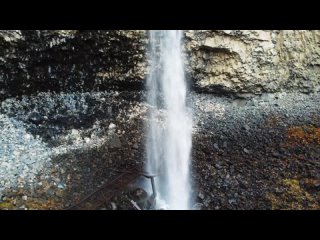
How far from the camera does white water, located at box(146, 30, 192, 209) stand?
9.52m

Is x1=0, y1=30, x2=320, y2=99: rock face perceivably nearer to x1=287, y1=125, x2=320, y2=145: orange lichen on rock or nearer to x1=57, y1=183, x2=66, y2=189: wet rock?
x1=287, y1=125, x2=320, y2=145: orange lichen on rock

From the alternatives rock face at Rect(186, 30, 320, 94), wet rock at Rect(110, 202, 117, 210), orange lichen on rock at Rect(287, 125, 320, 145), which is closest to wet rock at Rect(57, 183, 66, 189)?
wet rock at Rect(110, 202, 117, 210)

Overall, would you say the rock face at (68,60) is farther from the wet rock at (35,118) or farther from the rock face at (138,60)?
the wet rock at (35,118)

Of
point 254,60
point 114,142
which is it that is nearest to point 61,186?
point 114,142

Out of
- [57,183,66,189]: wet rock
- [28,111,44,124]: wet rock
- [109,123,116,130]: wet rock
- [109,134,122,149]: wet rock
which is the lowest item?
[57,183,66,189]: wet rock

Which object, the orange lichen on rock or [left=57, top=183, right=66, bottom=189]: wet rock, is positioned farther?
the orange lichen on rock

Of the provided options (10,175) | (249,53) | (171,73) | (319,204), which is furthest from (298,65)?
(10,175)

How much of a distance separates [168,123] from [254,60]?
11.7 ft

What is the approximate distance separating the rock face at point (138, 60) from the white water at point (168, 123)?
379mm

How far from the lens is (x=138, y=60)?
11.6m

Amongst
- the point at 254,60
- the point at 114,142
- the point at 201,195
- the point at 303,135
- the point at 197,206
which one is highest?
the point at 254,60

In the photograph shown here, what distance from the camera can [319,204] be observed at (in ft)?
28.3

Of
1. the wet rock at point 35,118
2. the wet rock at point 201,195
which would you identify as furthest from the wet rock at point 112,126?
the wet rock at point 201,195

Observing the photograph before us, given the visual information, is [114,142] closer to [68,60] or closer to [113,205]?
[113,205]
